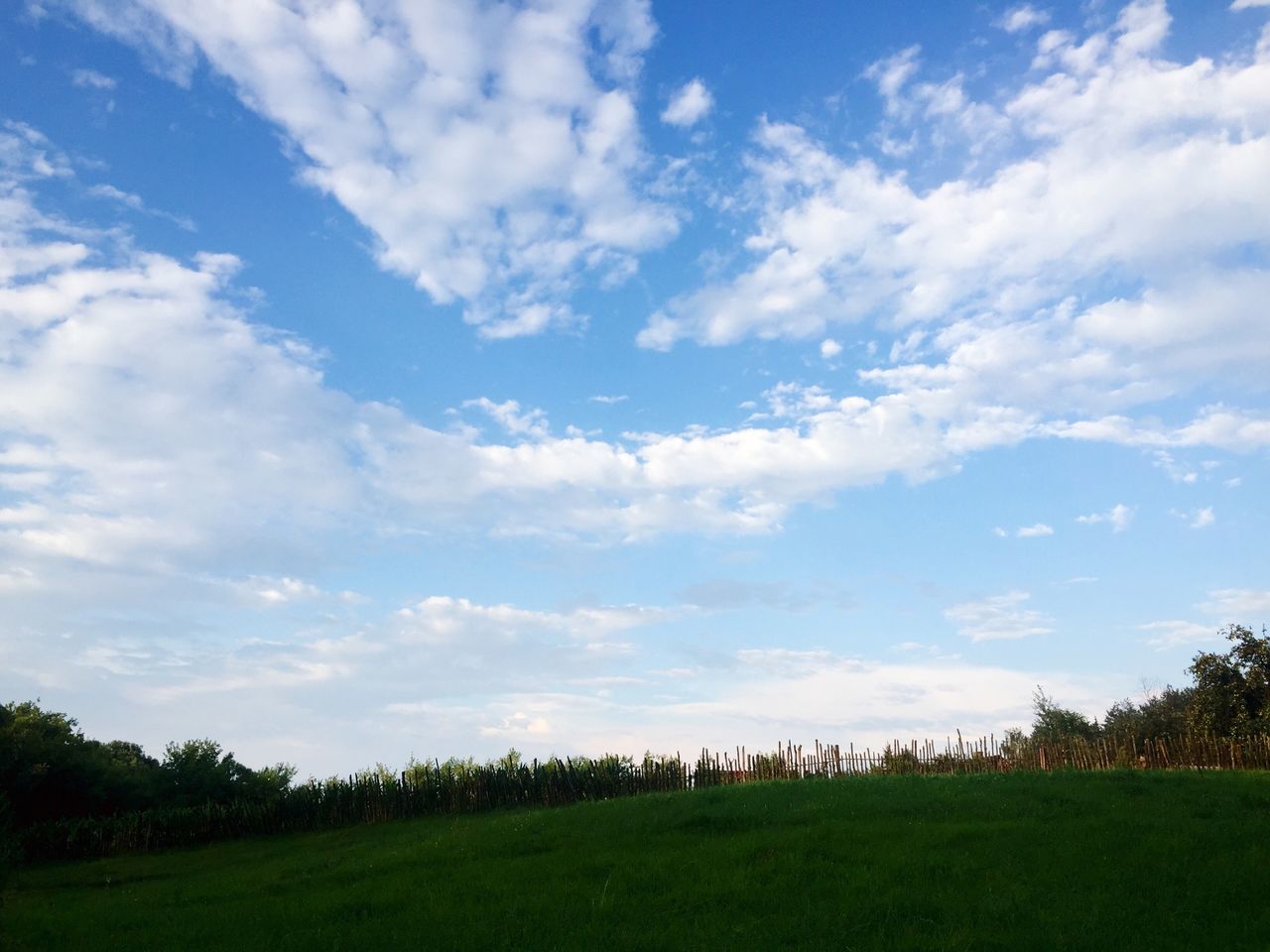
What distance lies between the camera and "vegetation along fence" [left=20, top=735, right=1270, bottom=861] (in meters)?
39.4

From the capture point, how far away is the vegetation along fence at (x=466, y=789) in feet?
129

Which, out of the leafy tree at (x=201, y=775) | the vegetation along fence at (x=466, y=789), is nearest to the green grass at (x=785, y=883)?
the vegetation along fence at (x=466, y=789)

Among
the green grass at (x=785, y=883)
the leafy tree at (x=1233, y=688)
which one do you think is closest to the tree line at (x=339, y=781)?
the leafy tree at (x=1233, y=688)

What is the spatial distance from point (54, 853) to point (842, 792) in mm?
33941

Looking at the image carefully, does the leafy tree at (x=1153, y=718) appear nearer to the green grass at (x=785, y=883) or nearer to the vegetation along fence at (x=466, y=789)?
the vegetation along fence at (x=466, y=789)

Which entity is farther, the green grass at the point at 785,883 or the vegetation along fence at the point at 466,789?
the vegetation along fence at the point at 466,789

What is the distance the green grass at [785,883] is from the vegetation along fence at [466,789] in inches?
460

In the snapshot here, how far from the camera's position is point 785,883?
55.0 feet

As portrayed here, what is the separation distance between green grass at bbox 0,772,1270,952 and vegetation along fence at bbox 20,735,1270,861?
11681 millimetres

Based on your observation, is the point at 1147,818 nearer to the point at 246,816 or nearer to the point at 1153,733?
the point at 1153,733

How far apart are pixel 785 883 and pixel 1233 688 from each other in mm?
33882

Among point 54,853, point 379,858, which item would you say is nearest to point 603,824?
point 379,858

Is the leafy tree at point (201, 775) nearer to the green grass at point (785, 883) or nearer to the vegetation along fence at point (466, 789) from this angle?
the vegetation along fence at point (466, 789)

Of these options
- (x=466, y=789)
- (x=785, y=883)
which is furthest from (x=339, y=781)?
(x=785, y=883)
